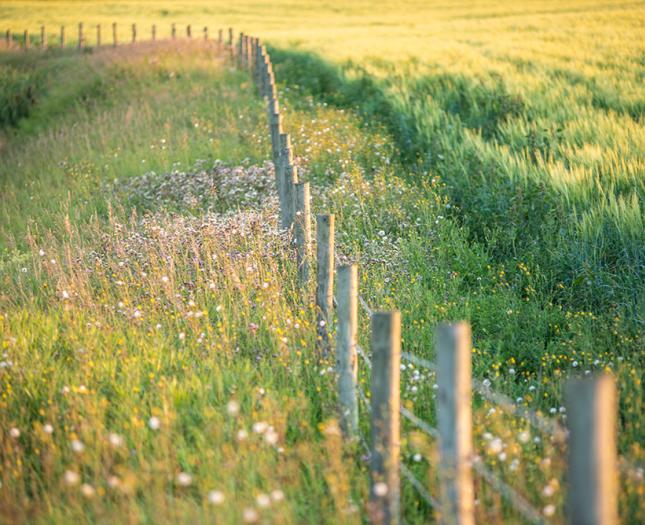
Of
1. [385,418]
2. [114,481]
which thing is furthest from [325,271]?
[114,481]

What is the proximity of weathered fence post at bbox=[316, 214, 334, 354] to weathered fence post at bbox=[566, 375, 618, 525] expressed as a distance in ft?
10.3

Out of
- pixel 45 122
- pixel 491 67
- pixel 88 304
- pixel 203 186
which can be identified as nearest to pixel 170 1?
pixel 45 122

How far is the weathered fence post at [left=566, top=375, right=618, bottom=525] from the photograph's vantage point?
219cm

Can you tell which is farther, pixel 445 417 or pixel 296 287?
pixel 296 287

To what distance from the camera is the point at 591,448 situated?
7.29 feet

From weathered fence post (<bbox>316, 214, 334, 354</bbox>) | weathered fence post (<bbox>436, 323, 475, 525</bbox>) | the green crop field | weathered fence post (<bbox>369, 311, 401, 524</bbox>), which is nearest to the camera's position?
weathered fence post (<bbox>436, 323, 475, 525</bbox>)

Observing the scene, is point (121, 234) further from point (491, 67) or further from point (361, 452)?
point (491, 67)

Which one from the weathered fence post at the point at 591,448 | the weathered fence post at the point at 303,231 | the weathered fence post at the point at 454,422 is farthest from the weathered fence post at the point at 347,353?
the weathered fence post at the point at 303,231

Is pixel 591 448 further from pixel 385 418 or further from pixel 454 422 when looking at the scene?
pixel 385 418

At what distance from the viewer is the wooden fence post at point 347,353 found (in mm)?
4129

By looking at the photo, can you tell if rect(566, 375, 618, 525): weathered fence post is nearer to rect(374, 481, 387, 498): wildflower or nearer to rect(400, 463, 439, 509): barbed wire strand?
rect(400, 463, 439, 509): barbed wire strand

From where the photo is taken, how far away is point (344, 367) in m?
4.21

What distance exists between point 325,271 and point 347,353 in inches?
53.8

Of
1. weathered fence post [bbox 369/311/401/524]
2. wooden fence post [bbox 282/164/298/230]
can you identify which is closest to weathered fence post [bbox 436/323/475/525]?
weathered fence post [bbox 369/311/401/524]
